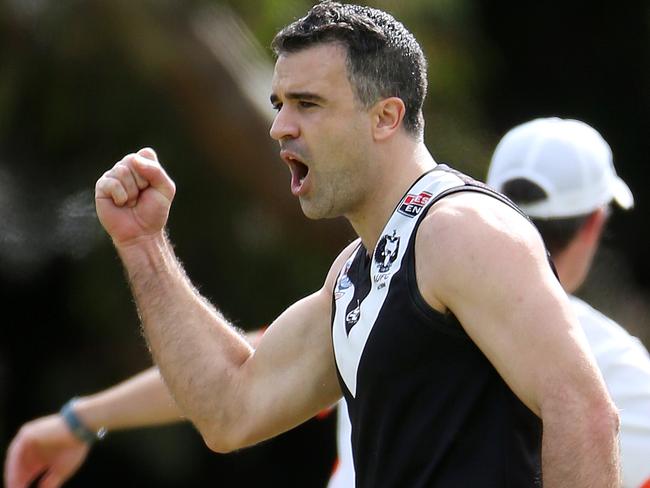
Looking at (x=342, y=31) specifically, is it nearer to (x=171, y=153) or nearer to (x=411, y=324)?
(x=411, y=324)

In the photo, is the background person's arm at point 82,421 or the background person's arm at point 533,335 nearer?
the background person's arm at point 533,335

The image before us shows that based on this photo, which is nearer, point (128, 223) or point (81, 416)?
point (128, 223)

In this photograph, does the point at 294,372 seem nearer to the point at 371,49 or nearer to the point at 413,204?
the point at 413,204

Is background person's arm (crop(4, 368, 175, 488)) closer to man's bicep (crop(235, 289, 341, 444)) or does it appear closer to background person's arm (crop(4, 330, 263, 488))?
background person's arm (crop(4, 330, 263, 488))

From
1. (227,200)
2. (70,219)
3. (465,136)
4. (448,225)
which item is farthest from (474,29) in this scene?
(448,225)

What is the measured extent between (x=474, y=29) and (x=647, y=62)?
131 centimetres

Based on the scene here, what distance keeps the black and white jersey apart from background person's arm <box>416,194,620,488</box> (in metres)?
0.08

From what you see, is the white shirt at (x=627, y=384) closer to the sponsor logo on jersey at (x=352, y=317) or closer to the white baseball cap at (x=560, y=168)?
the white baseball cap at (x=560, y=168)

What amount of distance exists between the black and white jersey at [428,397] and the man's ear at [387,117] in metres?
0.23

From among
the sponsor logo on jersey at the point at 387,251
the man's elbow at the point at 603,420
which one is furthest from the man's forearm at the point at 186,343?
the man's elbow at the point at 603,420

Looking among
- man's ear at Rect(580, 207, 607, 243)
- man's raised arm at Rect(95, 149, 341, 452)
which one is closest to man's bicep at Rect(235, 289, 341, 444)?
man's raised arm at Rect(95, 149, 341, 452)

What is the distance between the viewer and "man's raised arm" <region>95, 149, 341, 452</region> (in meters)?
3.40

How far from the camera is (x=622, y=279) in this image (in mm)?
8234

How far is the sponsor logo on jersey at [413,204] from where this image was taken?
2.90 metres
